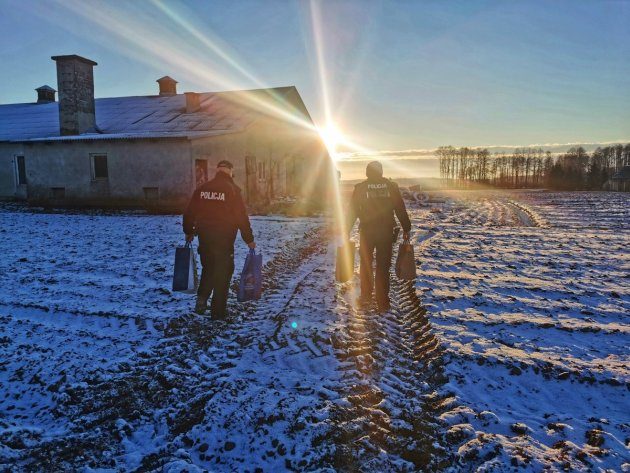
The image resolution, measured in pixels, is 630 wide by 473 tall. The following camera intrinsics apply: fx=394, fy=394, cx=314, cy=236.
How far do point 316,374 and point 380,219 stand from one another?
8.03ft

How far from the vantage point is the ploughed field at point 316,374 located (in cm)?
258

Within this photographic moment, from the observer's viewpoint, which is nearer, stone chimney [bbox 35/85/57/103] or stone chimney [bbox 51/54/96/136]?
stone chimney [bbox 51/54/96/136]

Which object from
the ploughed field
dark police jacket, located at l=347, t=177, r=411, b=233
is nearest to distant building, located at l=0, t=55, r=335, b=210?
the ploughed field

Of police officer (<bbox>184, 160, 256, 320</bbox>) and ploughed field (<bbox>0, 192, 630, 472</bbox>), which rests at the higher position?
police officer (<bbox>184, 160, 256, 320</bbox>)

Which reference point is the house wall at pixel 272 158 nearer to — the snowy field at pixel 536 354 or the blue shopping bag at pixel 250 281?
the snowy field at pixel 536 354

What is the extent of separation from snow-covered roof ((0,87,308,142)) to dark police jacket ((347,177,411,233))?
43.2 ft

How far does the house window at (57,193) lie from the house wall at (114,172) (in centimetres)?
16

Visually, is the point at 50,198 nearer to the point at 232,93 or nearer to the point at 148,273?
the point at 232,93

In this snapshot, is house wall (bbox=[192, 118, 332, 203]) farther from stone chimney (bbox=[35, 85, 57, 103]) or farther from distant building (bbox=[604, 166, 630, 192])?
distant building (bbox=[604, 166, 630, 192])

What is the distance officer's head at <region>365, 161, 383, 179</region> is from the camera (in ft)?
17.7

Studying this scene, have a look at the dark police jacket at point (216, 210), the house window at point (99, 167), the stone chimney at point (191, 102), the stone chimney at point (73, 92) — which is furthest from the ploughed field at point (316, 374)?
the stone chimney at point (191, 102)

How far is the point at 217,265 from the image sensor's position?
4812 millimetres

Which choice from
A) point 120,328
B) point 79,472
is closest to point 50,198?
point 120,328

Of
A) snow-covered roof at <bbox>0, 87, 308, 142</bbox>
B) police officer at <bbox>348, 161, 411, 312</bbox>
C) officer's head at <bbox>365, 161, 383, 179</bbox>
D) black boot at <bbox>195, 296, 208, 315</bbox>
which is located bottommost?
black boot at <bbox>195, 296, 208, 315</bbox>
